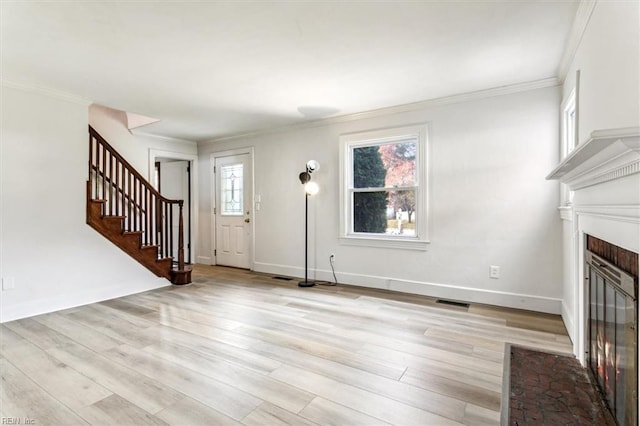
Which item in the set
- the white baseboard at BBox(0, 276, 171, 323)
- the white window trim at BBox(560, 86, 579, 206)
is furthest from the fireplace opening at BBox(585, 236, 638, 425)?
the white baseboard at BBox(0, 276, 171, 323)

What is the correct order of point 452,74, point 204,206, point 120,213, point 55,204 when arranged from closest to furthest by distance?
1. point 452,74
2. point 55,204
3. point 120,213
4. point 204,206

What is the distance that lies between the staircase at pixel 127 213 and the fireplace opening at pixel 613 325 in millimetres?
4434

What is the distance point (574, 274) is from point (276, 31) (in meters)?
2.76

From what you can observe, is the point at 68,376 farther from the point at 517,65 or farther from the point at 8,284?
the point at 517,65

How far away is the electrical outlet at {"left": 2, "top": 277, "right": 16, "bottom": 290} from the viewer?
318 centimetres

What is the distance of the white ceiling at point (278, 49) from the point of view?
2.10 metres

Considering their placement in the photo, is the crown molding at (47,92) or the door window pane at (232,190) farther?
the door window pane at (232,190)

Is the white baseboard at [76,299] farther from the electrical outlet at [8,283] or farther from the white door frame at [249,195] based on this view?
the white door frame at [249,195]

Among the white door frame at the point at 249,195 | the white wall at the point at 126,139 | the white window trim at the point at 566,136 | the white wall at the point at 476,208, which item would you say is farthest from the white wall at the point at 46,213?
the white window trim at the point at 566,136

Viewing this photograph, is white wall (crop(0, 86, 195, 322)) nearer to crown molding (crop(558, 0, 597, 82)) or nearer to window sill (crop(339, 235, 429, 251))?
window sill (crop(339, 235, 429, 251))

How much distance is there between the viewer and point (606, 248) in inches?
65.9

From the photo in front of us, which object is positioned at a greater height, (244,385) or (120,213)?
(120,213)

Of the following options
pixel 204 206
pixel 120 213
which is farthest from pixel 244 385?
pixel 204 206

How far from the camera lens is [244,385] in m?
1.99
